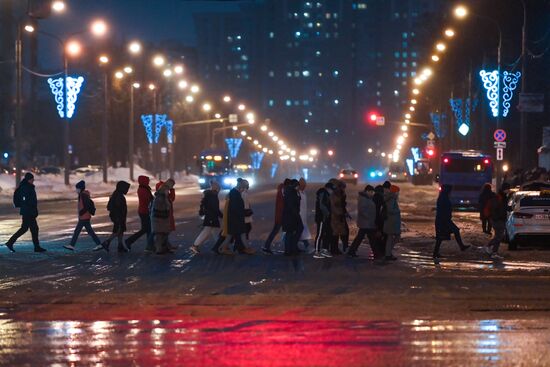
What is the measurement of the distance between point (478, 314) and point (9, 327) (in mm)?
5937

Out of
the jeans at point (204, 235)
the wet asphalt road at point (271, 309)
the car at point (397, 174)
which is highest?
the jeans at point (204, 235)

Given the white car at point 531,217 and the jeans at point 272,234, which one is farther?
the white car at point 531,217

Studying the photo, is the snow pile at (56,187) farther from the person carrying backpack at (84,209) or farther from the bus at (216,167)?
the person carrying backpack at (84,209)

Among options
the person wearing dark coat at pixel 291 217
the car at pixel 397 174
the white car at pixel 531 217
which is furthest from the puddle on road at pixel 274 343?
the car at pixel 397 174

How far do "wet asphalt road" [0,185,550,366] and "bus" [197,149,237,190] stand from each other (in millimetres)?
59611

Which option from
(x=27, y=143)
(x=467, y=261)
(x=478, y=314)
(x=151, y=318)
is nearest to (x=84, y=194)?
(x=467, y=261)

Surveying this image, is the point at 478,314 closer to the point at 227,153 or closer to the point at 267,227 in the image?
the point at 267,227

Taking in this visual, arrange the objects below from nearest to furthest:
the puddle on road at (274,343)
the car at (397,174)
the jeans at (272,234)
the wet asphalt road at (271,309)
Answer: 1. the puddle on road at (274,343)
2. the wet asphalt road at (271,309)
3. the jeans at (272,234)
4. the car at (397,174)

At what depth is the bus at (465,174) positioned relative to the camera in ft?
166

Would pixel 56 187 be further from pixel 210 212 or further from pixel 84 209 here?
pixel 210 212

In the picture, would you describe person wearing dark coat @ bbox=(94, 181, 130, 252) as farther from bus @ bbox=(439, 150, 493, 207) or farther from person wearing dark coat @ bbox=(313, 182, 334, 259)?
bus @ bbox=(439, 150, 493, 207)

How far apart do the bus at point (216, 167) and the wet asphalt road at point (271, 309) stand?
5961 cm

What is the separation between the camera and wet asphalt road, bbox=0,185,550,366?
10.1 m

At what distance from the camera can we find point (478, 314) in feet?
43.5
